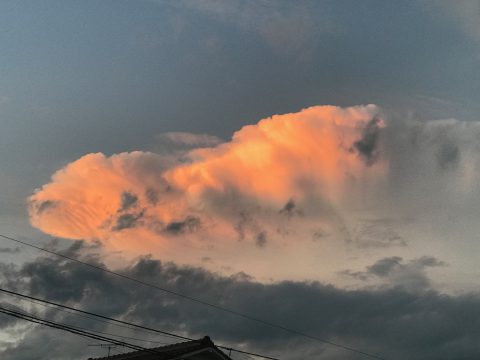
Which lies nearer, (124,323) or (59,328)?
(59,328)

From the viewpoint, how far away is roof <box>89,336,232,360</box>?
37.4 metres

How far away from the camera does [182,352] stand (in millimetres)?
37594

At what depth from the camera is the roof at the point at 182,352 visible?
37.4 metres

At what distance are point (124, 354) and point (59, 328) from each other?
16.1m

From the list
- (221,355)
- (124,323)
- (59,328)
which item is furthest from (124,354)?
(59,328)

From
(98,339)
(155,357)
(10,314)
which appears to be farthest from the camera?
(155,357)

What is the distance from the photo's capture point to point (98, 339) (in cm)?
2547

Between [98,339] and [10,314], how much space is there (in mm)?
4984

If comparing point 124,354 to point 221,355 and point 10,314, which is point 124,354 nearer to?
point 221,355

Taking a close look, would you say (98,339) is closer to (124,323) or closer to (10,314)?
(124,323)

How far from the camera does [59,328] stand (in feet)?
76.0

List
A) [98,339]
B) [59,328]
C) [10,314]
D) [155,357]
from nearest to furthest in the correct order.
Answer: [10,314]
[59,328]
[98,339]
[155,357]

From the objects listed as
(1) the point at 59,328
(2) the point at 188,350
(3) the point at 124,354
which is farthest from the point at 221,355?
(1) the point at 59,328

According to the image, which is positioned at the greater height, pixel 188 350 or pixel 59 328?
pixel 188 350
